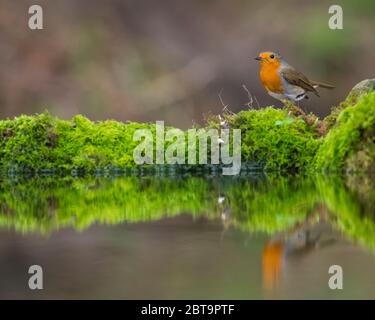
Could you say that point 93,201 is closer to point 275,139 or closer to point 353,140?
point 275,139

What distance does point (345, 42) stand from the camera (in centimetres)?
1622

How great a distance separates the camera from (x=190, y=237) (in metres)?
5.32

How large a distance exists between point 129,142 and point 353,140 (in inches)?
77.6

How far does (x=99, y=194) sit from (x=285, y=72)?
2.78 meters

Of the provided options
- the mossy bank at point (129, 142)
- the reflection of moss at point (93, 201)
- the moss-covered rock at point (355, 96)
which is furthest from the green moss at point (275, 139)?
the reflection of moss at point (93, 201)

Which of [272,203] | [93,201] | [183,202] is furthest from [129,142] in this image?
[272,203]

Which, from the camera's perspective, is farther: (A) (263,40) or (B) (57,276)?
(A) (263,40)

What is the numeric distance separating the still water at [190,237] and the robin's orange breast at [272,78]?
1.53 m

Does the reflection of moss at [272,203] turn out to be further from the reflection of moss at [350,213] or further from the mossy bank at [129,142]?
the mossy bank at [129,142]

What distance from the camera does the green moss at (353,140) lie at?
7.22 meters

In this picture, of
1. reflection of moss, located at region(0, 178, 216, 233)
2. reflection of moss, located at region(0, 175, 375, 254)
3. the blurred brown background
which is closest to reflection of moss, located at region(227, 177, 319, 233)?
reflection of moss, located at region(0, 175, 375, 254)

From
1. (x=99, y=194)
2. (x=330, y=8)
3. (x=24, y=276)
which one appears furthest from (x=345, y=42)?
(x=24, y=276)

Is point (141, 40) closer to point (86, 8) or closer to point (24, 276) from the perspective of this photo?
point (86, 8)

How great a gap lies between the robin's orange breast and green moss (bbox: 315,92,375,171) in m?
1.38
